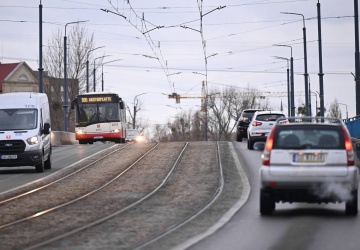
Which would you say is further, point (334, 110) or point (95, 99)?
point (334, 110)

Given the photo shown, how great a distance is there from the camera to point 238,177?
25.6m

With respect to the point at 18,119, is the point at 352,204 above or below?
below

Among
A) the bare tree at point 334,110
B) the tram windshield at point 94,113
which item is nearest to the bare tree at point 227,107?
the bare tree at point 334,110

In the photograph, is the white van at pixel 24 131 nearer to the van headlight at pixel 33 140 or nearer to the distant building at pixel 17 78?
the van headlight at pixel 33 140

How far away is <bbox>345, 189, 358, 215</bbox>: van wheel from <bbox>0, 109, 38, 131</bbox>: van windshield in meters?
15.3

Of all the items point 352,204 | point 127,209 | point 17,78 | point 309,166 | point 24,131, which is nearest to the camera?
point 309,166

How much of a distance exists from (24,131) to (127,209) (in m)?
12.2

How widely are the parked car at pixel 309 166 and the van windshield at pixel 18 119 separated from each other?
14.8 metres

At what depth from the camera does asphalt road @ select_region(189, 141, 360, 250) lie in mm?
12484

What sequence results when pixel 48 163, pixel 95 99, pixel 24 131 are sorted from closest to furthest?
pixel 24 131 → pixel 48 163 → pixel 95 99

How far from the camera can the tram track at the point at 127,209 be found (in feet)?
44.4

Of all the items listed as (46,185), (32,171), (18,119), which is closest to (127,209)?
(46,185)

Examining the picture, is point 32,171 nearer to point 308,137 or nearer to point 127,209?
point 127,209

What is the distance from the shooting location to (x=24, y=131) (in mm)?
29156
